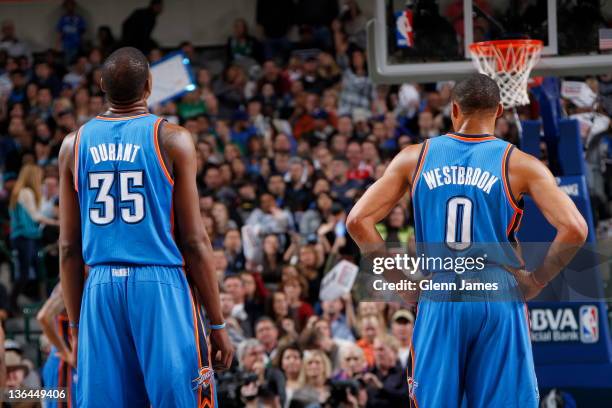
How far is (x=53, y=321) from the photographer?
725cm

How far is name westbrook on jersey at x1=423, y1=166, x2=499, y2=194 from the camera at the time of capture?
4.85 meters

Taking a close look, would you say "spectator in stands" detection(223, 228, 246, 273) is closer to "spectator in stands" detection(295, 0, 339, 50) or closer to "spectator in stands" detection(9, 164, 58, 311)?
"spectator in stands" detection(9, 164, 58, 311)

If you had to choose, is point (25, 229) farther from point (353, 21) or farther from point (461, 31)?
point (461, 31)

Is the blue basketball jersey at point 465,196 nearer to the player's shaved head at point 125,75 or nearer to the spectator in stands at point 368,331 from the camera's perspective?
the player's shaved head at point 125,75

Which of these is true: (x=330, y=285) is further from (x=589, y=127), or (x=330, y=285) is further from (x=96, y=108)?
(x=96, y=108)

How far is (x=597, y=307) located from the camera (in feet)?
25.8

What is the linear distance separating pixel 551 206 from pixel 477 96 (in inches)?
25.3

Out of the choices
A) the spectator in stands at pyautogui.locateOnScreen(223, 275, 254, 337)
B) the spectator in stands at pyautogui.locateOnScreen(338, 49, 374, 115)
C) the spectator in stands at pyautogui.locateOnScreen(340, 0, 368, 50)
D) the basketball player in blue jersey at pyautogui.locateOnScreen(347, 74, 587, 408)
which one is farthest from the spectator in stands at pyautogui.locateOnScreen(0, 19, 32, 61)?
the basketball player in blue jersey at pyautogui.locateOnScreen(347, 74, 587, 408)

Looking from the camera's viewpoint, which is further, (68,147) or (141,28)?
(141,28)

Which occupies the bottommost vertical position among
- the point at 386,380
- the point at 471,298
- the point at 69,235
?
the point at 386,380

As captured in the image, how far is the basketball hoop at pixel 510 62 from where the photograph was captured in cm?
791

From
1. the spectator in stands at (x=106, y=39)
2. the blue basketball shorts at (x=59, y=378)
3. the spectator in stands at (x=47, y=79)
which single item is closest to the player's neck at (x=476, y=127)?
the blue basketball shorts at (x=59, y=378)

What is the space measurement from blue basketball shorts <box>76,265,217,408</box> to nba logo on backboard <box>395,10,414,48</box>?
4114 millimetres

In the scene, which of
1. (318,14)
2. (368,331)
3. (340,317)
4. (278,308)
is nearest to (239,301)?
(278,308)
